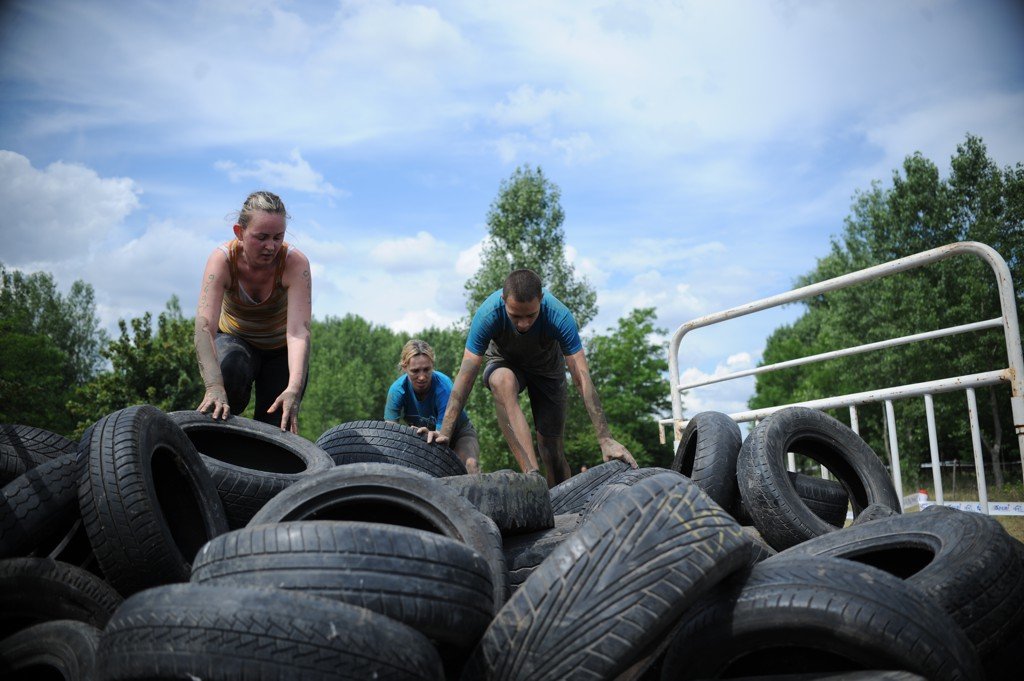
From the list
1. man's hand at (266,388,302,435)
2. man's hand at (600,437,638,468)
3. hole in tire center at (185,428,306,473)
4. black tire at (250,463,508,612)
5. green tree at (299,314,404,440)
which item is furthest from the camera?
green tree at (299,314,404,440)

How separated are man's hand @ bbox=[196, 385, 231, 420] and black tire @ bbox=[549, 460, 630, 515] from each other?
2114 mm

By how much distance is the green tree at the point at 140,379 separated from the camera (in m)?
32.4

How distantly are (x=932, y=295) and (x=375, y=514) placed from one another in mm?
35058

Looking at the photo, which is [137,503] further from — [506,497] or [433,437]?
[433,437]

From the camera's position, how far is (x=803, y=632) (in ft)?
7.59

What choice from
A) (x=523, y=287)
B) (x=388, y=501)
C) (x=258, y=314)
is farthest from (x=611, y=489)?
(x=258, y=314)

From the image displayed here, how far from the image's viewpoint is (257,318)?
5242 mm

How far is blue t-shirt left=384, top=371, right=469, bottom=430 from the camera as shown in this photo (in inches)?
263

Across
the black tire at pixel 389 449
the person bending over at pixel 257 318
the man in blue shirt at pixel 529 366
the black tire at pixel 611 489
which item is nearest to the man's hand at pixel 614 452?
the man in blue shirt at pixel 529 366

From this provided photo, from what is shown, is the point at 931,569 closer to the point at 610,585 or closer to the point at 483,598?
the point at 610,585

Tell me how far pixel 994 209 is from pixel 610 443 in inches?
1435

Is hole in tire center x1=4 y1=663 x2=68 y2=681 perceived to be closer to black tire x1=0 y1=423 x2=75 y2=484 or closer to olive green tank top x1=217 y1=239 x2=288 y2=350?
black tire x1=0 y1=423 x2=75 y2=484

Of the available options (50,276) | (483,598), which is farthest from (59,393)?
(483,598)

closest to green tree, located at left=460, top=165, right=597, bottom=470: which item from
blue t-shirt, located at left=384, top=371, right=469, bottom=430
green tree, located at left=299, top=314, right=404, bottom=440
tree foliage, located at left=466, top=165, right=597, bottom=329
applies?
tree foliage, located at left=466, top=165, right=597, bottom=329
